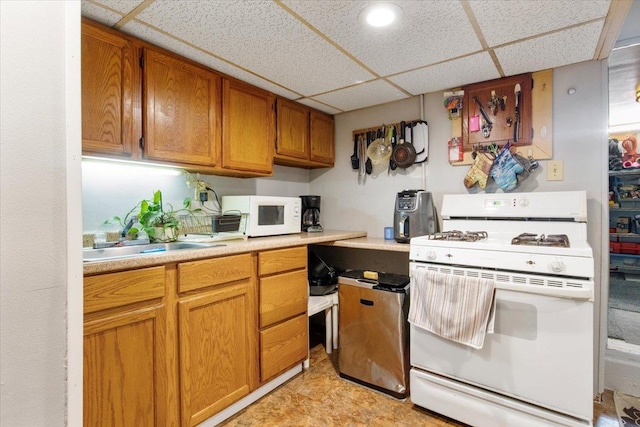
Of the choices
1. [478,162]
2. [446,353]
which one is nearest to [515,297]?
[446,353]

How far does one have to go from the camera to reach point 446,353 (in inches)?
67.2

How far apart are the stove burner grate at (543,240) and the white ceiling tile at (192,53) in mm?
1844

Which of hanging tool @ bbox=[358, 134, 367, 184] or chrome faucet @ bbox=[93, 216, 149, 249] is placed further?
hanging tool @ bbox=[358, 134, 367, 184]

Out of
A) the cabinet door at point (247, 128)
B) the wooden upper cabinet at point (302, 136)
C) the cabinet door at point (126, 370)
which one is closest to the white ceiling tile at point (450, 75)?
the wooden upper cabinet at point (302, 136)

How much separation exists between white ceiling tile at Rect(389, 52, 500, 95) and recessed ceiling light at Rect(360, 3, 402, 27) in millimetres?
636

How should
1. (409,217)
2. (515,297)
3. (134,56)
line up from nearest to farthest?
(515,297), (134,56), (409,217)

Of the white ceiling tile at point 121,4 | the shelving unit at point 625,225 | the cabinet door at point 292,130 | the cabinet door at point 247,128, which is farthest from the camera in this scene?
the shelving unit at point 625,225

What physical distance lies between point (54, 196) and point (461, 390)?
6.25 ft

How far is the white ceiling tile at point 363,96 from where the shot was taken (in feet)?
7.65

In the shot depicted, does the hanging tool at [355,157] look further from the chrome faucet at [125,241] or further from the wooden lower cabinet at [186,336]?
the chrome faucet at [125,241]

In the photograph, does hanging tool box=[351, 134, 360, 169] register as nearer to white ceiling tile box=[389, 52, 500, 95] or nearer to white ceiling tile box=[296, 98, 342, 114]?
white ceiling tile box=[296, 98, 342, 114]

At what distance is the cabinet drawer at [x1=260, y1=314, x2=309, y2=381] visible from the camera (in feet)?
6.23

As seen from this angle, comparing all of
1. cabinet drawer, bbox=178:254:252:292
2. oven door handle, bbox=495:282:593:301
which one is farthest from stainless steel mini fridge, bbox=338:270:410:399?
cabinet drawer, bbox=178:254:252:292

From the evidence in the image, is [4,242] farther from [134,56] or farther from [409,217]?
[409,217]
